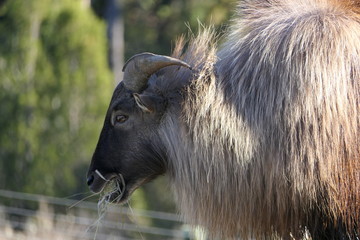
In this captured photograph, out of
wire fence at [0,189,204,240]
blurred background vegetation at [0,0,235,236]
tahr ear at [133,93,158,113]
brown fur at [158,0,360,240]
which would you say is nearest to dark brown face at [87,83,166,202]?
tahr ear at [133,93,158,113]

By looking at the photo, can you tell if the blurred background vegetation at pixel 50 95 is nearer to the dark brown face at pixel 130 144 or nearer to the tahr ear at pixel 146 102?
the dark brown face at pixel 130 144

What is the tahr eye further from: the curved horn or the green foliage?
the green foliage

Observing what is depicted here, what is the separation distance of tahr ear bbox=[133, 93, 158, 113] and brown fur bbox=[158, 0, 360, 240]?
0.36ft

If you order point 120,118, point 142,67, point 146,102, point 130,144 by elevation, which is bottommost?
point 130,144

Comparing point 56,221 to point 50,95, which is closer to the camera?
point 56,221

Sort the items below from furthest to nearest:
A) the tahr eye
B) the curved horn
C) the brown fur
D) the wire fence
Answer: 1. the wire fence
2. the tahr eye
3. the curved horn
4. the brown fur

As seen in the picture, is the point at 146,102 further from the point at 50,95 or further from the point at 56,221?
the point at 50,95

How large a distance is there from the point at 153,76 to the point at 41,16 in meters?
11.1

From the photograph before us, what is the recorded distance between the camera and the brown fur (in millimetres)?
5590

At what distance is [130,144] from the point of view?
638 cm

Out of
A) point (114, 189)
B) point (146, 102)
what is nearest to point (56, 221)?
point (114, 189)

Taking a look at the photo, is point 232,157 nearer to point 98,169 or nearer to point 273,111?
point 273,111

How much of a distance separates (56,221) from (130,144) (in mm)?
7961

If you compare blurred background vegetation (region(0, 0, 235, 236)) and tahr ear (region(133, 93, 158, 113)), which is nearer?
tahr ear (region(133, 93, 158, 113))
